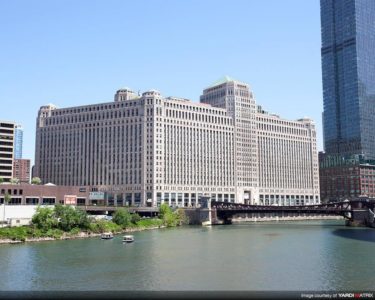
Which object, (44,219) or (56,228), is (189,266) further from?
(44,219)

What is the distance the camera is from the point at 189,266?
296 ft

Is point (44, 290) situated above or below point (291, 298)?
below

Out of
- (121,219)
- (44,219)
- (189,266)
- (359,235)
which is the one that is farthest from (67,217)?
(359,235)

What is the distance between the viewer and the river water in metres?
72.7

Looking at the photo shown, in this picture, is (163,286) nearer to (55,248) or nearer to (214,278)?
(214,278)

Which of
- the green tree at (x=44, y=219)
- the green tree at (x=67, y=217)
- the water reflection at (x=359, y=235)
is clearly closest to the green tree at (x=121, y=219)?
the green tree at (x=67, y=217)

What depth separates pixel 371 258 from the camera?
3890 inches

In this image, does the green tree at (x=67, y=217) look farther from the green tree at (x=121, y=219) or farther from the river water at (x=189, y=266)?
the green tree at (x=121, y=219)

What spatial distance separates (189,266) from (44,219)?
75.7 m

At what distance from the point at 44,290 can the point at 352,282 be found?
1694 inches

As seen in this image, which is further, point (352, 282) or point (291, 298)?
point (352, 282)

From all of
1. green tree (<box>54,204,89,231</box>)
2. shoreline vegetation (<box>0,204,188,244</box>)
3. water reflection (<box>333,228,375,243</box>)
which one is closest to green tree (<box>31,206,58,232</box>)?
shoreline vegetation (<box>0,204,188,244</box>)

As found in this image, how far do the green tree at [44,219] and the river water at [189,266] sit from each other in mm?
20537

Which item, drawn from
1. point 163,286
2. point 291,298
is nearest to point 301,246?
point 163,286
